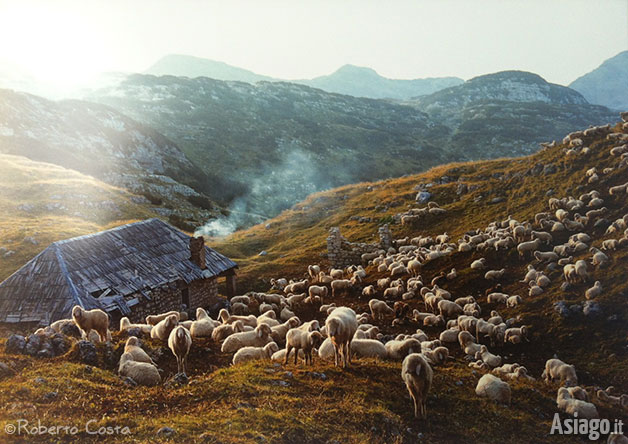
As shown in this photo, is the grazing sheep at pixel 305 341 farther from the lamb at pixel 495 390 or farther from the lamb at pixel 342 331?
the lamb at pixel 495 390

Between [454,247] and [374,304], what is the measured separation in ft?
37.0

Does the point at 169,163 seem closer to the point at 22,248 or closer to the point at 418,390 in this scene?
the point at 22,248

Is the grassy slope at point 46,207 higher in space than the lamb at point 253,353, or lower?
higher

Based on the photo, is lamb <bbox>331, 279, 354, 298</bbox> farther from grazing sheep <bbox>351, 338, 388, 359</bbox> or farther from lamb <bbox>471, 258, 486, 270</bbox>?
grazing sheep <bbox>351, 338, 388, 359</bbox>

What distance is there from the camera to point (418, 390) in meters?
12.0

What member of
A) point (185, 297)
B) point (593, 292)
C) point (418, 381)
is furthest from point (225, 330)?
point (593, 292)

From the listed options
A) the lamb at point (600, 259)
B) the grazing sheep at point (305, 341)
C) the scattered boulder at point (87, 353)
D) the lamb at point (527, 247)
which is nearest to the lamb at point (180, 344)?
the scattered boulder at point (87, 353)

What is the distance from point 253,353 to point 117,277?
15108 mm

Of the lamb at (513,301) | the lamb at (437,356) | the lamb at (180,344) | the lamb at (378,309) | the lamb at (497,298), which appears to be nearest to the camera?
the lamb at (180,344)

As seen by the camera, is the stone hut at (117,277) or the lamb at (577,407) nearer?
the lamb at (577,407)

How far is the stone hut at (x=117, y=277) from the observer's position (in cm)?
2388

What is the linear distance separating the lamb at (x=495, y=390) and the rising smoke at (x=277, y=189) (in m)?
66.4

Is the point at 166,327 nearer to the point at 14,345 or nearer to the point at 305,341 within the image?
the point at 14,345

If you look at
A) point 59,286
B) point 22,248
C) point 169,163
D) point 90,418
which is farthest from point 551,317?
point 169,163
